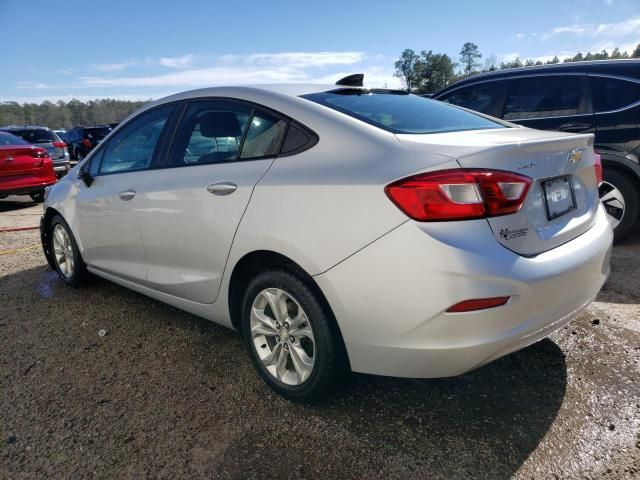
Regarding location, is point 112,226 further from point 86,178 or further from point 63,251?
point 63,251

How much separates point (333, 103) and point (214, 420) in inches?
67.2

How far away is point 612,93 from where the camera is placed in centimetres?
466

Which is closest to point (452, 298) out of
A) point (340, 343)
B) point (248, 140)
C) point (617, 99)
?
point (340, 343)

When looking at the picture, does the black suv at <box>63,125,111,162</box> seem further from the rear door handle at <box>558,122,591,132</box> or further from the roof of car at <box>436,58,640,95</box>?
the rear door handle at <box>558,122,591,132</box>

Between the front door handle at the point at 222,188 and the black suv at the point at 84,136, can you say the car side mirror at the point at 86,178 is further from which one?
the black suv at the point at 84,136

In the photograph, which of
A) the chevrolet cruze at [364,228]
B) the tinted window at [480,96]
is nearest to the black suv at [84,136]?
the tinted window at [480,96]

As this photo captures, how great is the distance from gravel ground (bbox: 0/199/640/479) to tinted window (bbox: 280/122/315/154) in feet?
3.96

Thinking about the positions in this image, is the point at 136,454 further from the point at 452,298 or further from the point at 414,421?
the point at 452,298

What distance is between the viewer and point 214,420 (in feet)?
7.55

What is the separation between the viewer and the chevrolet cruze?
179 centimetres

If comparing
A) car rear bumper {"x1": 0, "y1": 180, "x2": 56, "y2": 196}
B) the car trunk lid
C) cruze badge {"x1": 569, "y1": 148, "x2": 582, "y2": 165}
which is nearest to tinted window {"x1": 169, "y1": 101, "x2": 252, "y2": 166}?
the car trunk lid

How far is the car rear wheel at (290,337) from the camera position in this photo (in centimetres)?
214

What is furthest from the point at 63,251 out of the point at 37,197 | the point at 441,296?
the point at 37,197

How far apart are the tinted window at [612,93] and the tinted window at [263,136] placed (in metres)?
3.86
